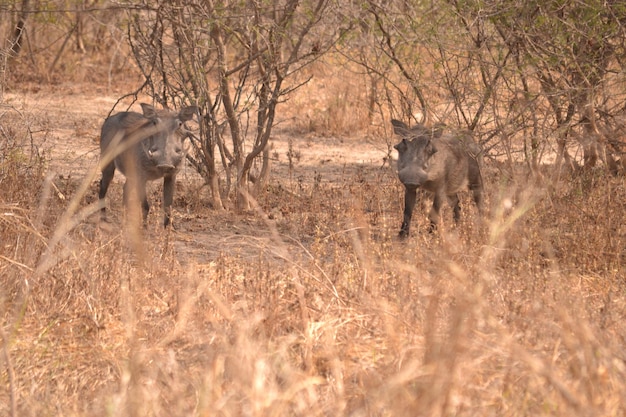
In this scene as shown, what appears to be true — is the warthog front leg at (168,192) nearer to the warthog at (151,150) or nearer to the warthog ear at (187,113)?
the warthog at (151,150)

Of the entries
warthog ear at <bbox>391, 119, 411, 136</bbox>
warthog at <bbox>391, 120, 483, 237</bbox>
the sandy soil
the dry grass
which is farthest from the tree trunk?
warthog at <bbox>391, 120, 483, 237</bbox>

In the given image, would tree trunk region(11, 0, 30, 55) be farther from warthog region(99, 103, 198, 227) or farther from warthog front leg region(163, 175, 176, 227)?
warthog front leg region(163, 175, 176, 227)

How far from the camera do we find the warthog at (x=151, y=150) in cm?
736

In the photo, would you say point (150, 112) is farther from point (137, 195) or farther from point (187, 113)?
point (137, 195)

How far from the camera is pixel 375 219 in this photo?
307 inches

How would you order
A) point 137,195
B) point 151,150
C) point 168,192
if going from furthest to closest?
point 168,192, point 137,195, point 151,150

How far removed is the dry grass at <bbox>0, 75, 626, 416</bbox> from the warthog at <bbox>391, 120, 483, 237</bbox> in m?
0.50

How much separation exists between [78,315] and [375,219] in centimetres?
347

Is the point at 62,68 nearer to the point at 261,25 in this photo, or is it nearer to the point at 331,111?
the point at 331,111

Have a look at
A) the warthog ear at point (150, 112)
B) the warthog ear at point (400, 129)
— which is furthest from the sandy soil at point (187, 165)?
the warthog ear at point (400, 129)

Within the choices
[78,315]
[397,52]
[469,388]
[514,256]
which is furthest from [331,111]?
[469,388]

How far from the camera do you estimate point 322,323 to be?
450 centimetres

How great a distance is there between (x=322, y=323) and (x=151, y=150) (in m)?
3.30

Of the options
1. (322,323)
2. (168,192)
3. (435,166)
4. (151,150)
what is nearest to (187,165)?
(168,192)
